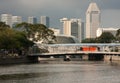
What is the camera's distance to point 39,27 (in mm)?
198875

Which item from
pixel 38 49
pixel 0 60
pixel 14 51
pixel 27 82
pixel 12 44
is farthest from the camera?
pixel 38 49

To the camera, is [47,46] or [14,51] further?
[47,46]

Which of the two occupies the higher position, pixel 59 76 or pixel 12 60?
pixel 12 60

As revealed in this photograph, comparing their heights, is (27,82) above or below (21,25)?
below

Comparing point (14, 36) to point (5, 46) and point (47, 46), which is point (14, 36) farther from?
point (47, 46)

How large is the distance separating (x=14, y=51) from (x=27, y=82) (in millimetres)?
97339

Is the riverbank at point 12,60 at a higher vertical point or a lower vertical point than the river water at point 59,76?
higher

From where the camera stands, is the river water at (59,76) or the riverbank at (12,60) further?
the riverbank at (12,60)

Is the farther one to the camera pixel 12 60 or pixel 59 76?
pixel 12 60

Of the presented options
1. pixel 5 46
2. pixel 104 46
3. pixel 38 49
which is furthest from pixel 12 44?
pixel 104 46

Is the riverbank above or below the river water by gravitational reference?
above

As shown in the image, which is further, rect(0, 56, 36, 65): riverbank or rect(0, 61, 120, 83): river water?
rect(0, 56, 36, 65): riverbank

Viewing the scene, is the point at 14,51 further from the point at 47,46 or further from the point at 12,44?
the point at 47,46

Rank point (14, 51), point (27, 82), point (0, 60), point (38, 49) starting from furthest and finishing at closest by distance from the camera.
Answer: point (38, 49), point (14, 51), point (0, 60), point (27, 82)
